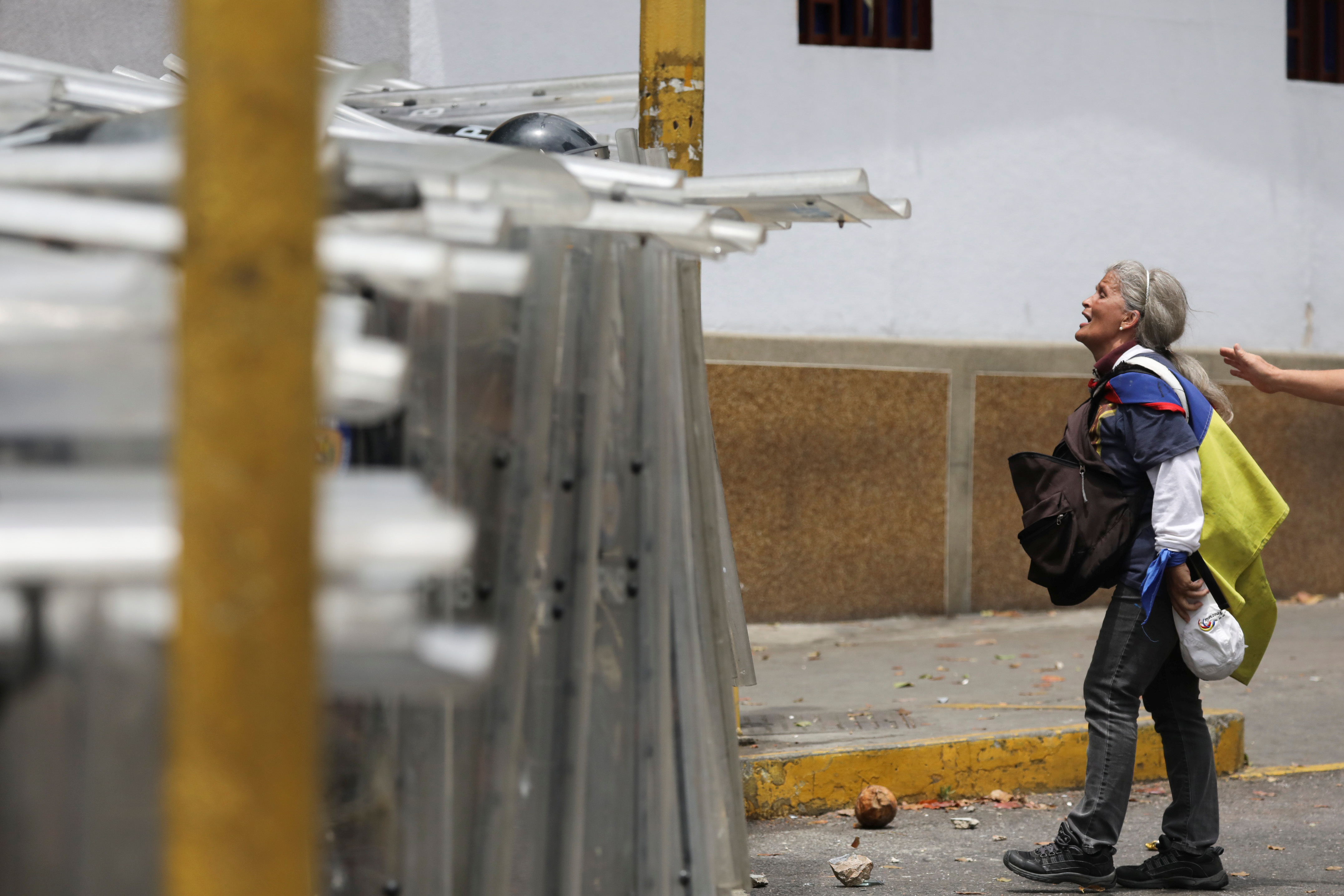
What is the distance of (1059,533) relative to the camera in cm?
440

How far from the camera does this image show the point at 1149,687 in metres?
4.52

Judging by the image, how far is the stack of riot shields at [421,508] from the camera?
5.24ft

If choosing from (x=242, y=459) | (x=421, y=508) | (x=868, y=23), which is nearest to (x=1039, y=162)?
(x=868, y=23)

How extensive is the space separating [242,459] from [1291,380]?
13.1 ft

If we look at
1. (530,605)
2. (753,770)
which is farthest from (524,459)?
(753,770)

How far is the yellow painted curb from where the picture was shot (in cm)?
525

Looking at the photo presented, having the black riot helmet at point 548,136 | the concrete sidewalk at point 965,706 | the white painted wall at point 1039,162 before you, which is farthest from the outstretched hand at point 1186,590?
the white painted wall at point 1039,162

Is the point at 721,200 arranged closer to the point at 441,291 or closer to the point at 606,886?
the point at 441,291

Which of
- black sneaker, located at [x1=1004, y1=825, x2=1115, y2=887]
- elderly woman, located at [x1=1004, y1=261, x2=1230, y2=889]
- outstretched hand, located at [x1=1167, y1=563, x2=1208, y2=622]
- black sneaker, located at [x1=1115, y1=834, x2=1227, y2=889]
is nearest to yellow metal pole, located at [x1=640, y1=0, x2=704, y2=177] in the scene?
elderly woman, located at [x1=1004, y1=261, x2=1230, y2=889]

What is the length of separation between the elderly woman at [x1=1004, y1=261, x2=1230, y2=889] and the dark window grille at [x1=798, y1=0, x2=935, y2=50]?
5717mm

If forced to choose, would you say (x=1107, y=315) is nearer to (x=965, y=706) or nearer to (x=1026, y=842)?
(x=1026, y=842)

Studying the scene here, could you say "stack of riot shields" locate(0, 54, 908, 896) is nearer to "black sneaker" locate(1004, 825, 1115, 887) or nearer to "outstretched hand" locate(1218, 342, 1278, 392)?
"black sneaker" locate(1004, 825, 1115, 887)

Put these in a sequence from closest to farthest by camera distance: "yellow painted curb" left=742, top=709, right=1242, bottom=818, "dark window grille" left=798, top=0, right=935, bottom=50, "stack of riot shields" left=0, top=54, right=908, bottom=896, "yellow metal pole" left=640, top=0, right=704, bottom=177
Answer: "stack of riot shields" left=0, top=54, right=908, bottom=896
"yellow metal pole" left=640, top=0, right=704, bottom=177
"yellow painted curb" left=742, top=709, right=1242, bottom=818
"dark window grille" left=798, top=0, right=935, bottom=50

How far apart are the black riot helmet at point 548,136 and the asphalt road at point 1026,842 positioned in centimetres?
254
